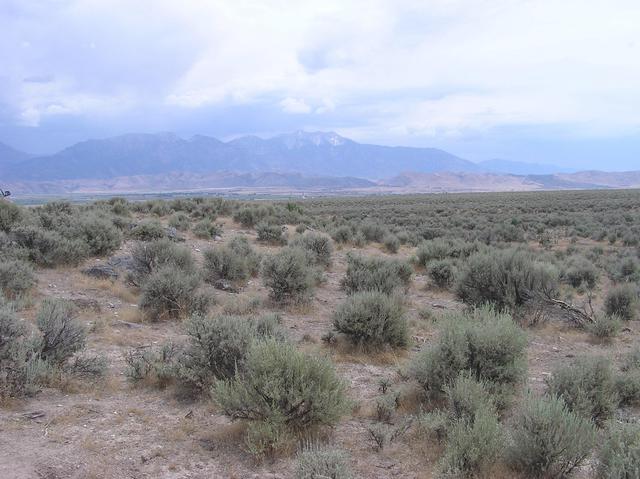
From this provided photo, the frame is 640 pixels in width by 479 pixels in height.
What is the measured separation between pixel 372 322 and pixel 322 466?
163 inches

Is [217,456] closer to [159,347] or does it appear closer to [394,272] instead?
[159,347]

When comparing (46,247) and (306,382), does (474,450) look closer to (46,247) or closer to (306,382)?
(306,382)

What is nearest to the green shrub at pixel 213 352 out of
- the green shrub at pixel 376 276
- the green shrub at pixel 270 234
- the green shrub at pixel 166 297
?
the green shrub at pixel 166 297

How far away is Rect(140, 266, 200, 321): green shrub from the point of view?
9680mm

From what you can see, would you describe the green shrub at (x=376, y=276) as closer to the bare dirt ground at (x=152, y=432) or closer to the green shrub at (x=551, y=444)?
the bare dirt ground at (x=152, y=432)

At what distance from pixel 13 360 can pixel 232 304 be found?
189 inches

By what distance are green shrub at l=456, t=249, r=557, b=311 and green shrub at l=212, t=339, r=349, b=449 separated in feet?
20.7

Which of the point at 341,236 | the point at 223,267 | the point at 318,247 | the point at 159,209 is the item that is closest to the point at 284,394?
the point at 223,267

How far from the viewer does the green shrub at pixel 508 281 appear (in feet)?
35.1

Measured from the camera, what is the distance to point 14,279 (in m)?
9.84

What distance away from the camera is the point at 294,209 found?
30922 millimetres

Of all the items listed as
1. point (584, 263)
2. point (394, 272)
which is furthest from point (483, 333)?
point (584, 263)

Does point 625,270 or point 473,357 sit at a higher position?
point 473,357

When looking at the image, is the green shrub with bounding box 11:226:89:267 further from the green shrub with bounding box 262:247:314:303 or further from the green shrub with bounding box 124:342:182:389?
the green shrub with bounding box 124:342:182:389
